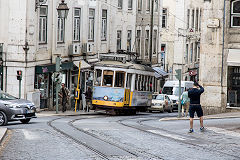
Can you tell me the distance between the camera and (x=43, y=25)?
39562mm

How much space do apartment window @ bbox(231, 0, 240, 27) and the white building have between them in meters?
11.1

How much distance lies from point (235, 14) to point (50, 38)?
12.1 metres

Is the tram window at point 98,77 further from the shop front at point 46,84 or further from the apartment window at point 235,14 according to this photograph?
the apartment window at point 235,14

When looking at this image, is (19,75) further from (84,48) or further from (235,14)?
(235,14)

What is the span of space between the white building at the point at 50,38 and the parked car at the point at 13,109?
1123 cm

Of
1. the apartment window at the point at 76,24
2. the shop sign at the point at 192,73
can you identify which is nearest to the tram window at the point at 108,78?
the apartment window at the point at 76,24

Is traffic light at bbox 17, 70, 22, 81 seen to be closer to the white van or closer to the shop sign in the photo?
the white van

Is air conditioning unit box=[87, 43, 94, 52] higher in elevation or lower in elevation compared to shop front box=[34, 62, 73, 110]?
higher

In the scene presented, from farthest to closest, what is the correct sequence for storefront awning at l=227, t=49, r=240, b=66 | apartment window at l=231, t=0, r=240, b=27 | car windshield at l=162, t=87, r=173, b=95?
car windshield at l=162, t=87, r=173, b=95, apartment window at l=231, t=0, r=240, b=27, storefront awning at l=227, t=49, r=240, b=66

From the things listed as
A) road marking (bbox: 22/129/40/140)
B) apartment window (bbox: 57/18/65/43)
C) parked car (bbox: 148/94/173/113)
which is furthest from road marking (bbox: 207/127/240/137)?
parked car (bbox: 148/94/173/113)

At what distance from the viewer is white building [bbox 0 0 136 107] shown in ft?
120

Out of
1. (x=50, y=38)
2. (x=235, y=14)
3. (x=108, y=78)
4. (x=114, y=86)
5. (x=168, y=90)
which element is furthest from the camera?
(x=168, y=90)

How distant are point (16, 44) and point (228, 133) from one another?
60.3ft

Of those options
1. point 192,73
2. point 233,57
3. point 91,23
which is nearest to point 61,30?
point 91,23
